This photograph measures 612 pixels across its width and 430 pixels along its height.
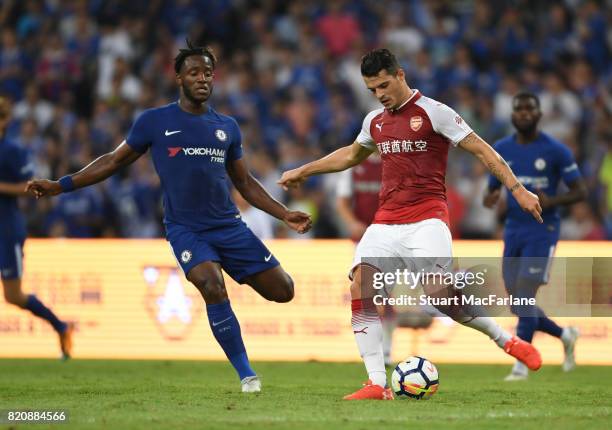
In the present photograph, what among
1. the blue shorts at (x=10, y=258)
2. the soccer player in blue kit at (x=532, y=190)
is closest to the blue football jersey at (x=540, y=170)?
the soccer player in blue kit at (x=532, y=190)

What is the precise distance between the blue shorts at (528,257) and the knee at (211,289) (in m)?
3.89

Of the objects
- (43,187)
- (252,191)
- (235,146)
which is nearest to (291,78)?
(252,191)

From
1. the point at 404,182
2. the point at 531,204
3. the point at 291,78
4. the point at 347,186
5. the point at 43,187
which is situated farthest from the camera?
the point at 291,78

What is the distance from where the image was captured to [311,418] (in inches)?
305

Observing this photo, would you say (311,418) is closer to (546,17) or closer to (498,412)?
(498,412)

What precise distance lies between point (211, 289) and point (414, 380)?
1.71 metres

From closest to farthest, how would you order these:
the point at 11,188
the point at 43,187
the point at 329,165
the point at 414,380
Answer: the point at 414,380, the point at 43,187, the point at 329,165, the point at 11,188

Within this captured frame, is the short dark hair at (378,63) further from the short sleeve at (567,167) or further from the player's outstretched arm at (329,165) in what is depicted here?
the short sleeve at (567,167)

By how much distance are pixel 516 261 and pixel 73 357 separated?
5.87 metres

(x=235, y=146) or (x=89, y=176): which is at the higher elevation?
(x=235, y=146)

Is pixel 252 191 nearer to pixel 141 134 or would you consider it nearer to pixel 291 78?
pixel 141 134

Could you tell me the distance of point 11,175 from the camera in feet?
41.7

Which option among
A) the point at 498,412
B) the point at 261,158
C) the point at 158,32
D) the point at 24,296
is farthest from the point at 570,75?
the point at 498,412

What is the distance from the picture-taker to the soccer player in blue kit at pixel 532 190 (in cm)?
1187
